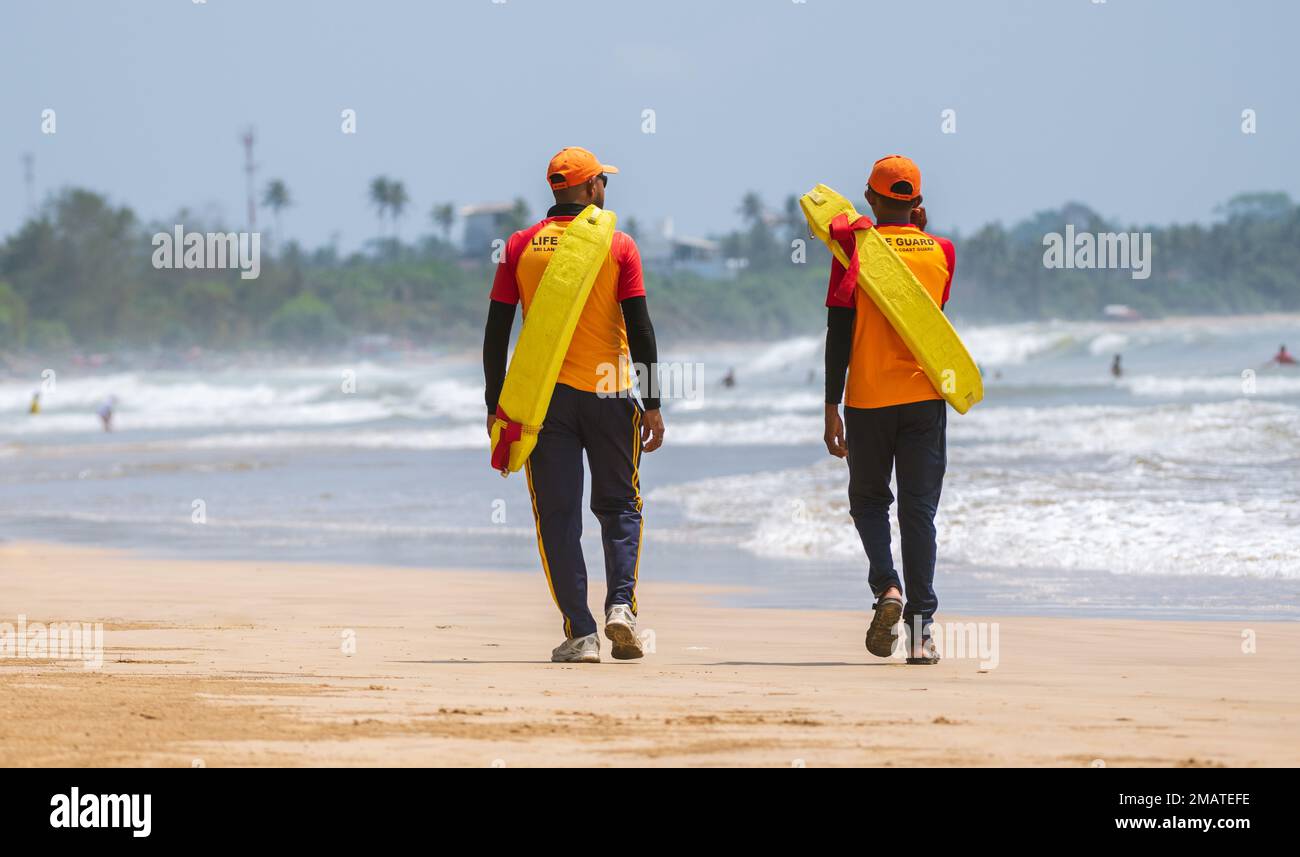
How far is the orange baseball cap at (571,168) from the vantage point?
5395 millimetres

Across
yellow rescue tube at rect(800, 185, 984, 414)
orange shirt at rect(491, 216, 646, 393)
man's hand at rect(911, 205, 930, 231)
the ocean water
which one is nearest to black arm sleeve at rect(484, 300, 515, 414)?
orange shirt at rect(491, 216, 646, 393)

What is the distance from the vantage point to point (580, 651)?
544 centimetres

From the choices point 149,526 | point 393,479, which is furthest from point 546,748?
point 393,479

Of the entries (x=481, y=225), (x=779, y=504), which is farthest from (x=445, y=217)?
(x=779, y=504)

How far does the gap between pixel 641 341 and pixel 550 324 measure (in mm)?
301

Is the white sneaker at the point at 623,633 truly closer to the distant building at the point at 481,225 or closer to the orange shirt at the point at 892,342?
the orange shirt at the point at 892,342

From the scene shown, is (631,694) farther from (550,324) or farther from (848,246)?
(848,246)

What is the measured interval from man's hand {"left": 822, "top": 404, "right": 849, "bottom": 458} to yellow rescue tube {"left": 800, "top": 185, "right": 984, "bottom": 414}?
1.11ft

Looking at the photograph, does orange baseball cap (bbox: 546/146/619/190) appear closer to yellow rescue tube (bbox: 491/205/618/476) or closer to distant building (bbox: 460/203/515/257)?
yellow rescue tube (bbox: 491/205/618/476)

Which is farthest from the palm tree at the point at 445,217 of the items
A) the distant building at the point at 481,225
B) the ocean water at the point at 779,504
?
the ocean water at the point at 779,504

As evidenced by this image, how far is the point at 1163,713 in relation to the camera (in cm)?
420

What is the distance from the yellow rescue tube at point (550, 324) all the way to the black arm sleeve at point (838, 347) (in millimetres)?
834

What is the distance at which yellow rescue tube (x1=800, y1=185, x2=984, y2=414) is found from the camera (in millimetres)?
5461

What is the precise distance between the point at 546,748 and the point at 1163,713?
5.43 ft
